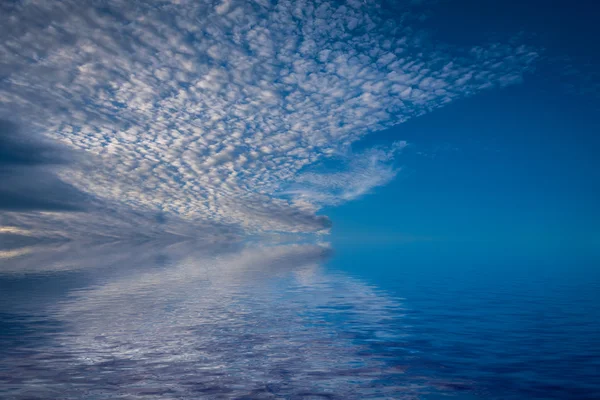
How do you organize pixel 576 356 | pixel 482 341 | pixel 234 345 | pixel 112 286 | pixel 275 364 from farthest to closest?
pixel 112 286 < pixel 482 341 < pixel 234 345 < pixel 576 356 < pixel 275 364

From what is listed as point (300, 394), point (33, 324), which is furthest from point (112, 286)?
point (300, 394)

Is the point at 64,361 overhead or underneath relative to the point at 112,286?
underneath

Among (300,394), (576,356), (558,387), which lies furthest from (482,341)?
(300,394)

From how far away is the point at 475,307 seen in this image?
28.1m

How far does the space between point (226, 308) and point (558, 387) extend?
73.6 feet

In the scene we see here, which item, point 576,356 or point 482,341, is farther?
point 482,341

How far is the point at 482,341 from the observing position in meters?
18.1

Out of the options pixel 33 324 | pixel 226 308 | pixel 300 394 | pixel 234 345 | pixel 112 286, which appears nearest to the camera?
pixel 300 394

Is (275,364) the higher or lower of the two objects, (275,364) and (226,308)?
the lower

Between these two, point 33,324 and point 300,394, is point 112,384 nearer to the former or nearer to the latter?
point 300,394

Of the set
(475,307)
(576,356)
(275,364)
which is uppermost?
(475,307)

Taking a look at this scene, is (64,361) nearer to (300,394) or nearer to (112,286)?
(300,394)

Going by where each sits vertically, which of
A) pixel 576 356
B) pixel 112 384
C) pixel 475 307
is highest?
pixel 475 307

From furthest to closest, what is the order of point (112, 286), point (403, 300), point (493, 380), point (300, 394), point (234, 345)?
point (112, 286)
point (403, 300)
point (234, 345)
point (493, 380)
point (300, 394)
